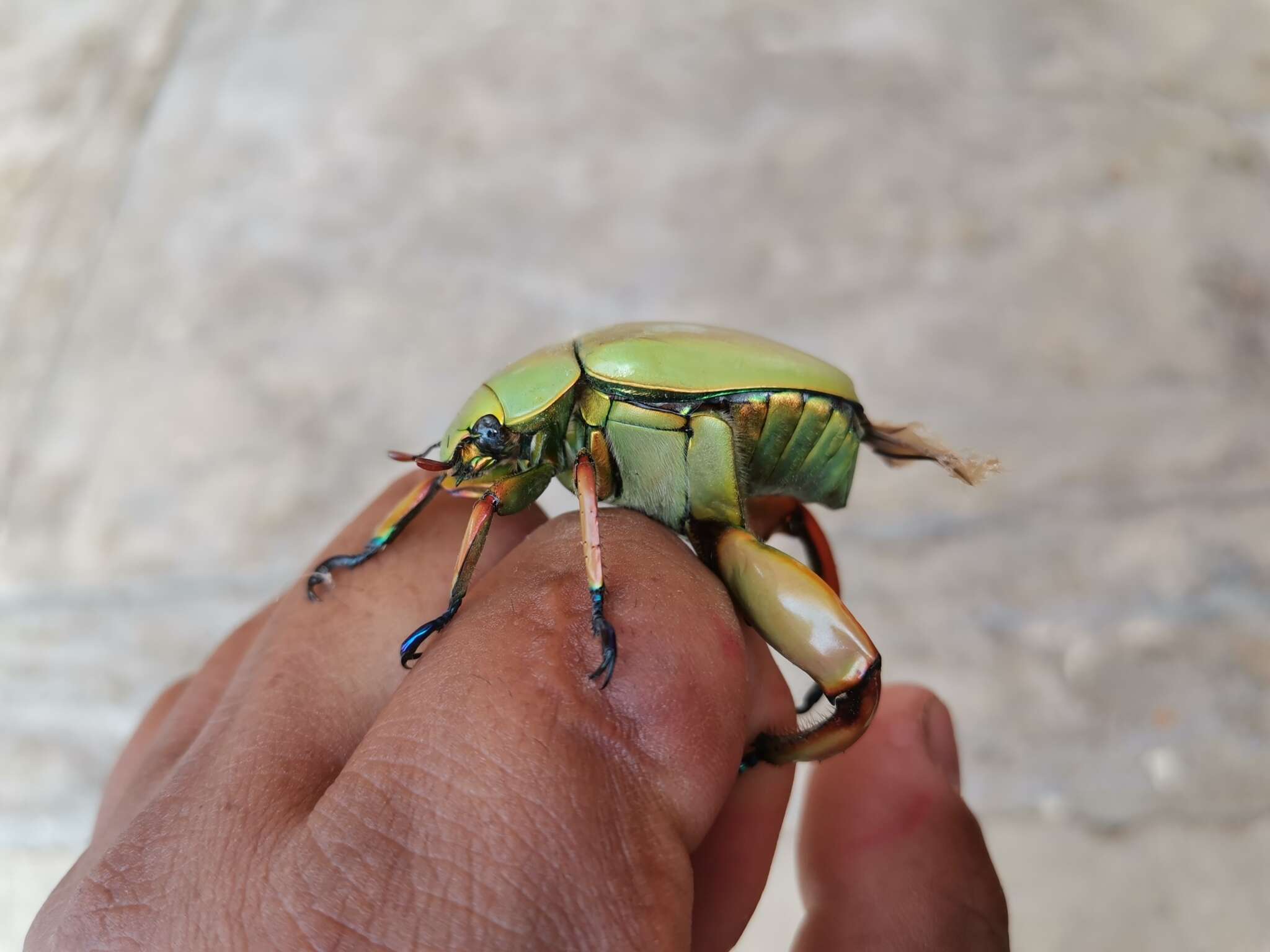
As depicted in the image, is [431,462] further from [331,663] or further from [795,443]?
[795,443]

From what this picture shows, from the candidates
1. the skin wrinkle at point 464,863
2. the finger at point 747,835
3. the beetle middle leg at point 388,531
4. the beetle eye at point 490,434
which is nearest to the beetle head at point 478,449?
the beetle eye at point 490,434

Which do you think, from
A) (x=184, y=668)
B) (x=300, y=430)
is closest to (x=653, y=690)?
(x=184, y=668)

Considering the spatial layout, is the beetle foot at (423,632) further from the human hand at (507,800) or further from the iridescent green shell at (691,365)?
the iridescent green shell at (691,365)

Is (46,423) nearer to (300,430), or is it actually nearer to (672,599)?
(300,430)

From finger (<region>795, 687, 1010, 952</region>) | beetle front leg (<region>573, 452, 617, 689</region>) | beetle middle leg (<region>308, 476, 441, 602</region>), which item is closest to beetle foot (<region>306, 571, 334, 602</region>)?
beetle middle leg (<region>308, 476, 441, 602</region>)

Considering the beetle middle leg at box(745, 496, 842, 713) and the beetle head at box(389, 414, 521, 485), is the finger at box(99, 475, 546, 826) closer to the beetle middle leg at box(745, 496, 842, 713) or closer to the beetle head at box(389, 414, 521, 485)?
the beetle head at box(389, 414, 521, 485)

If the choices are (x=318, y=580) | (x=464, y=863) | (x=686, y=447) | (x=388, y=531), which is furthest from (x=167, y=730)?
(x=686, y=447)
